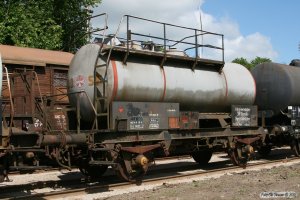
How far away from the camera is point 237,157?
14.1m

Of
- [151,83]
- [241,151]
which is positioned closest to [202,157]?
[241,151]

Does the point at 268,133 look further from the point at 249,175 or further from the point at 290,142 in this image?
the point at 249,175

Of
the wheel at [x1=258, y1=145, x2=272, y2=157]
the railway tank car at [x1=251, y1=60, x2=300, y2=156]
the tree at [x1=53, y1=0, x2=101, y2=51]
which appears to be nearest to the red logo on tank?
the railway tank car at [x1=251, y1=60, x2=300, y2=156]

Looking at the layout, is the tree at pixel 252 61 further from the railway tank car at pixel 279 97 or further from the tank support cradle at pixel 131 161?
the tank support cradle at pixel 131 161

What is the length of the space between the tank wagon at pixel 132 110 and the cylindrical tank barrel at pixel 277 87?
2.52m

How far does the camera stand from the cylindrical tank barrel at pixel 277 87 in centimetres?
1545

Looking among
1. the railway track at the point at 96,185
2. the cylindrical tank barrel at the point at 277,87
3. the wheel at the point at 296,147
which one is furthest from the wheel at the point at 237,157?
the wheel at the point at 296,147

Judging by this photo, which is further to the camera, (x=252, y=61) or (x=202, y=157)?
(x=252, y=61)

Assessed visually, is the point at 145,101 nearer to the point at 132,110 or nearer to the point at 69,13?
the point at 132,110

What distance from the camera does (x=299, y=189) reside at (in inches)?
368

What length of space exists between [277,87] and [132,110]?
275 inches

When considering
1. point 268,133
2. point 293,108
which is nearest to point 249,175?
point 268,133

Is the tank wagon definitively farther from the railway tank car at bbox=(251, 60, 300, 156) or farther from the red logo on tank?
the railway tank car at bbox=(251, 60, 300, 156)

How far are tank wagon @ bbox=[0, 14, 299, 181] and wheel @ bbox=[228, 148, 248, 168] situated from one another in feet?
1.03
